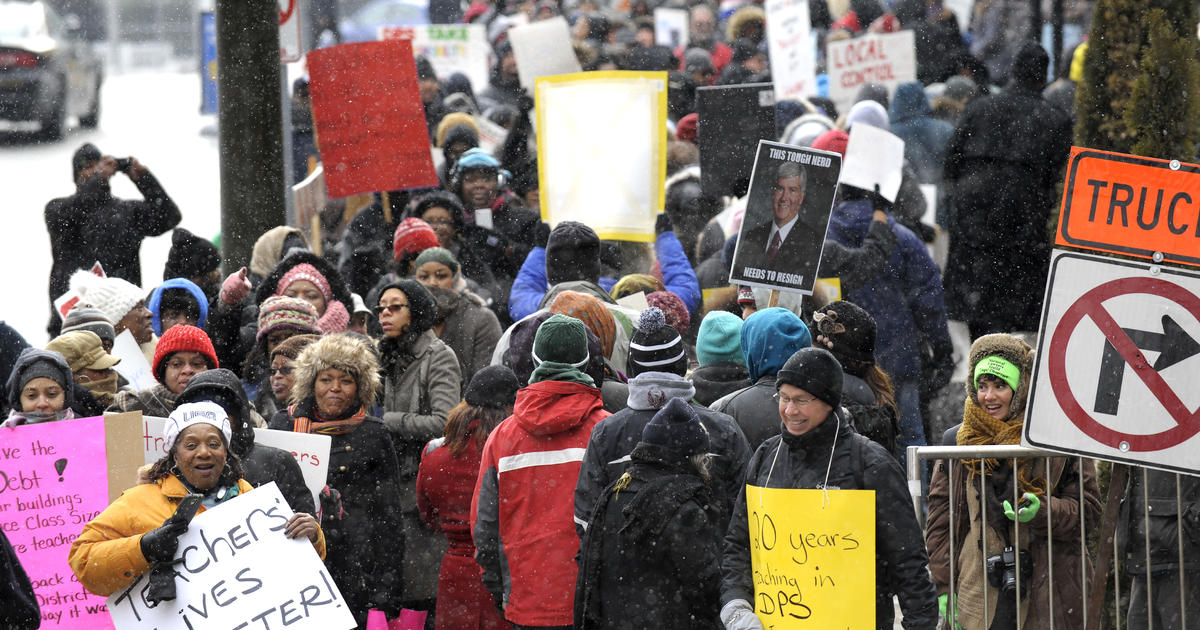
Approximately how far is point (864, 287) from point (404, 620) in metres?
3.21

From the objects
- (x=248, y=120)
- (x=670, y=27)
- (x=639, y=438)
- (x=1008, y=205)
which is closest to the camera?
(x=639, y=438)

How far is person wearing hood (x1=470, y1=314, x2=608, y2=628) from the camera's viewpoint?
584 cm

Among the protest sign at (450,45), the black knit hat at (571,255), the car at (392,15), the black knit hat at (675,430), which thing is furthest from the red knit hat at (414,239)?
the car at (392,15)

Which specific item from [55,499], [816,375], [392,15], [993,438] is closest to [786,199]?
[993,438]

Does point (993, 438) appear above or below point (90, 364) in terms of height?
below

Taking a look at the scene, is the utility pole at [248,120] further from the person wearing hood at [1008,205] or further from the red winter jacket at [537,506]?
the person wearing hood at [1008,205]

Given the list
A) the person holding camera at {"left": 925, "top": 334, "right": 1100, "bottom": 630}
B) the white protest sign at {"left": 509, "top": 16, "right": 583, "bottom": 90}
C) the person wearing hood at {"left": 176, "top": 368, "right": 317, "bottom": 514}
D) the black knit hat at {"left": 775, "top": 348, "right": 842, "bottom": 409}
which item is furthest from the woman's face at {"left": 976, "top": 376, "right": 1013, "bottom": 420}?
the white protest sign at {"left": 509, "top": 16, "right": 583, "bottom": 90}

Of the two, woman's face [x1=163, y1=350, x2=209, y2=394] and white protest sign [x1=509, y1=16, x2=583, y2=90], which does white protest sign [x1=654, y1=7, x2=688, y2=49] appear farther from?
woman's face [x1=163, y1=350, x2=209, y2=394]

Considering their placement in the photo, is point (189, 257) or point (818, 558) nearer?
point (818, 558)

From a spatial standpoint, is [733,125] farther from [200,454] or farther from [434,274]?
[200,454]

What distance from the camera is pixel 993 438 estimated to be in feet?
20.1

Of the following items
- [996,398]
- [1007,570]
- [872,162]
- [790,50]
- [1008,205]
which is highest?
[790,50]

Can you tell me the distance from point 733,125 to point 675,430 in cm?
474

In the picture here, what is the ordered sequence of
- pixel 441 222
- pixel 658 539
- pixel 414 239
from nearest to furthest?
1. pixel 658 539
2. pixel 414 239
3. pixel 441 222
